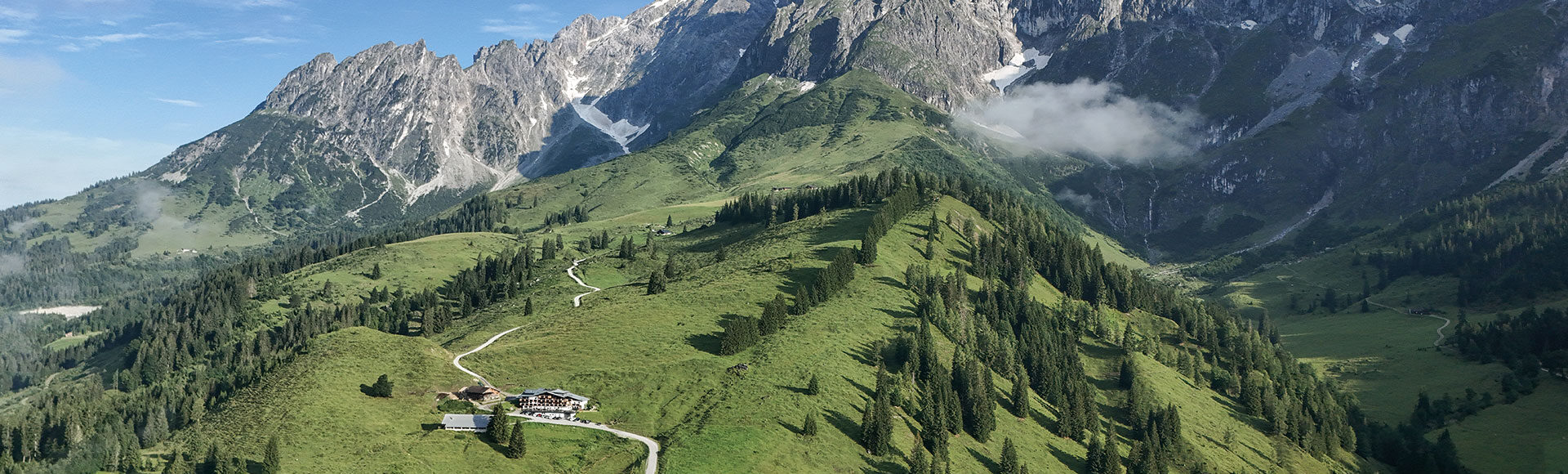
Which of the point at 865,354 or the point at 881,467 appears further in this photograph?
the point at 865,354

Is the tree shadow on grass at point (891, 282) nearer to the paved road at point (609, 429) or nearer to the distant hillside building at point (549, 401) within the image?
the distant hillside building at point (549, 401)

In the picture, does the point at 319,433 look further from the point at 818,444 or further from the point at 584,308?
the point at 584,308

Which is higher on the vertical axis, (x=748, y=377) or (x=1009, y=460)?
(x=748, y=377)

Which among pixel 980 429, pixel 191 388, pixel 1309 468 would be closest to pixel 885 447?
pixel 980 429

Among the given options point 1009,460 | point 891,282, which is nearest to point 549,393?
point 1009,460

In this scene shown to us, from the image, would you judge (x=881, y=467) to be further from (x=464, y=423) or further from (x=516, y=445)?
(x=464, y=423)

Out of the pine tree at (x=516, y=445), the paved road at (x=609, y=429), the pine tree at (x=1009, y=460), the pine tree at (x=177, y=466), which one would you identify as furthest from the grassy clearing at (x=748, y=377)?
the pine tree at (x=177, y=466)
